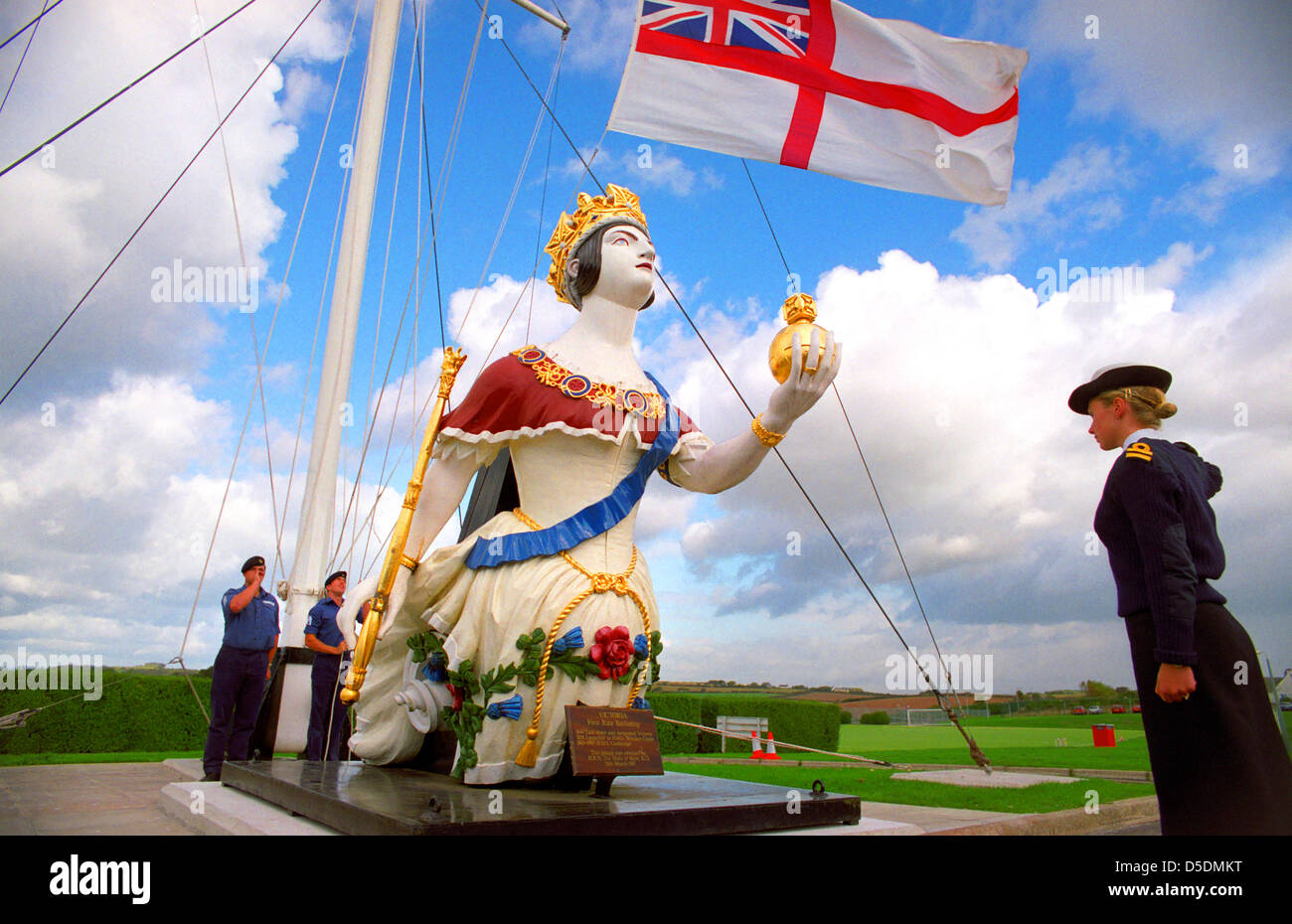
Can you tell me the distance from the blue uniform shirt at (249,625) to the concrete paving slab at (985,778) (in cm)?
464

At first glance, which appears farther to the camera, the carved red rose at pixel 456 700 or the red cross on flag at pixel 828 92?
the red cross on flag at pixel 828 92

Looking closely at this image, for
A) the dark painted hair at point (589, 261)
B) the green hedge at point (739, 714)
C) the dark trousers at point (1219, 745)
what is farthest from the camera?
the green hedge at point (739, 714)

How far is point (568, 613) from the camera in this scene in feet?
9.66

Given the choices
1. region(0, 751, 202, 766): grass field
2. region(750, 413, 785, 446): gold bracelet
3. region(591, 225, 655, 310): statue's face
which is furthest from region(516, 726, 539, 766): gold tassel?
region(0, 751, 202, 766): grass field

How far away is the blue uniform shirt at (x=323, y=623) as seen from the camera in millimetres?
6113

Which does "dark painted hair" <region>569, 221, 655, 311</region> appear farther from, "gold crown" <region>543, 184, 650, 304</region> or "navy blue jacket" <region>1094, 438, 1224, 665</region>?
"navy blue jacket" <region>1094, 438, 1224, 665</region>

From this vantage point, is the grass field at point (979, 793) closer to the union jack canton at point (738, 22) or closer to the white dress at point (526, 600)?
the white dress at point (526, 600)

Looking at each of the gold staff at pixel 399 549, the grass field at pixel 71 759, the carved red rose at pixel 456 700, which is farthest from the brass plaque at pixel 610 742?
the grass field at pixel 71 759

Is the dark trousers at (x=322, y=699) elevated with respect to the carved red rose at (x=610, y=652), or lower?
lower

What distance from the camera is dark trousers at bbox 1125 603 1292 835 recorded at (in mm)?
1954
